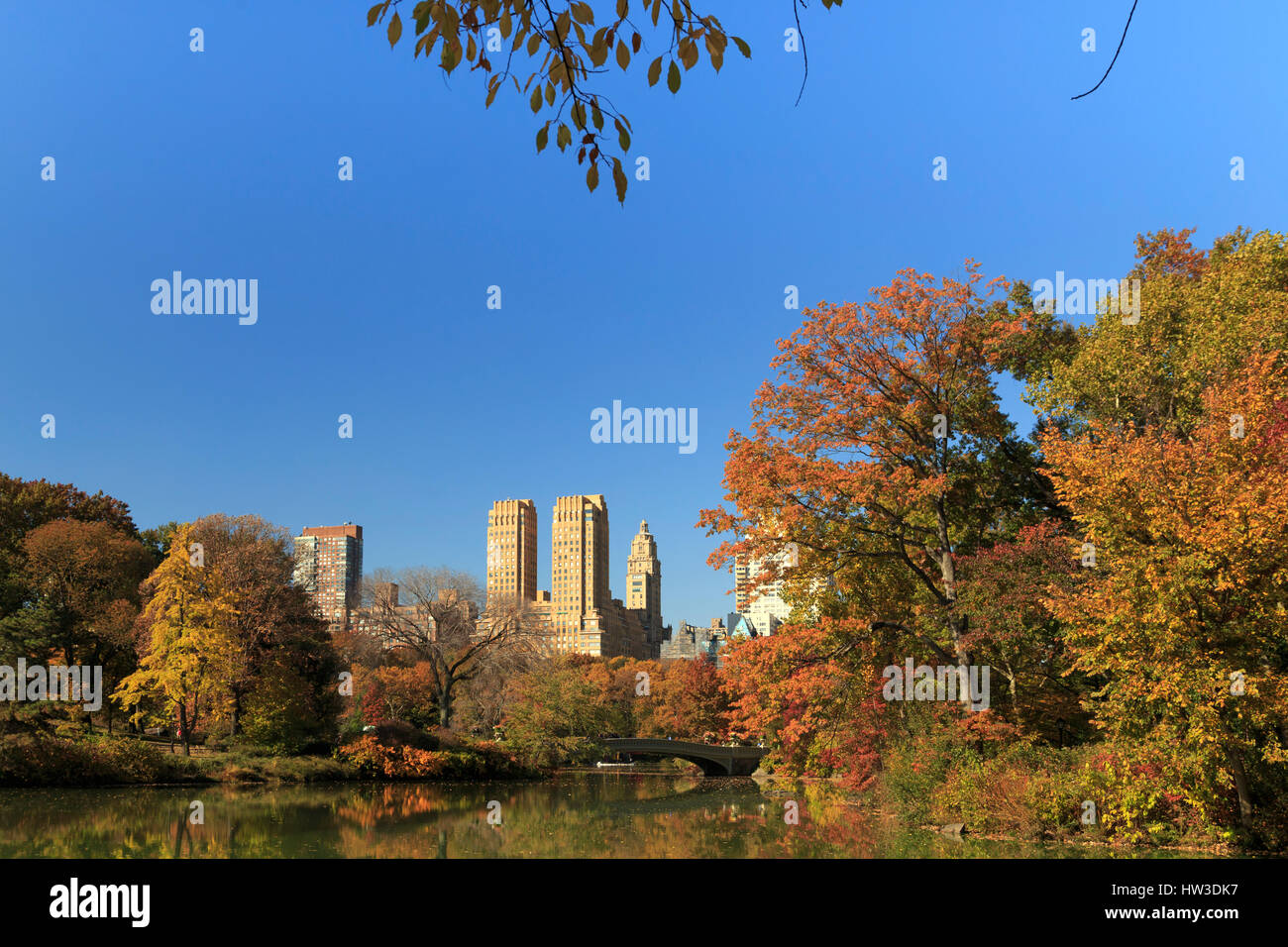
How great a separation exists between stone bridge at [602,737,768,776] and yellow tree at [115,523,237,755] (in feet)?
88.1

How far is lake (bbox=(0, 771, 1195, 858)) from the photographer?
15.9 m

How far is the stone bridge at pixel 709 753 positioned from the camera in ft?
181

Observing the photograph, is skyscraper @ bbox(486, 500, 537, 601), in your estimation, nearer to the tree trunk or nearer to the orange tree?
the orange tree

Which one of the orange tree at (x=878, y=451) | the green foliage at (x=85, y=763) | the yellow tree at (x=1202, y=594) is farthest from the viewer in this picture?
the green foliage at (x=85, y=763)

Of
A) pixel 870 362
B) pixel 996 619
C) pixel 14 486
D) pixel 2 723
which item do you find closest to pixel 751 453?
pixel 870 362

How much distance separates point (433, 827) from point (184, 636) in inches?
588

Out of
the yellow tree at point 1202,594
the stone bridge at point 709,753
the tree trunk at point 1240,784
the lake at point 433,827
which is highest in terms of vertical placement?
the yellow tree at point 1202,594

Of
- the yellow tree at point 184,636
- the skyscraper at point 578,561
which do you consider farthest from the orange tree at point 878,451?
the skyscraper at point 578,561

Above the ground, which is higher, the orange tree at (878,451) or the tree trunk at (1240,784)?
the orange tree at (878,451)

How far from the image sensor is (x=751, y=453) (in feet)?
73.0

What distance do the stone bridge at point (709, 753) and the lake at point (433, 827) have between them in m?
22.6

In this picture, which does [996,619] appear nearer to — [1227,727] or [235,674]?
[1227,727]

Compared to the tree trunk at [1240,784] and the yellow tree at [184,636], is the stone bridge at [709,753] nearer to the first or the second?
the yellow tree at [184,636]
